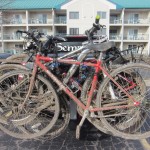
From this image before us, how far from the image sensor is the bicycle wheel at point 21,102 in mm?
3352

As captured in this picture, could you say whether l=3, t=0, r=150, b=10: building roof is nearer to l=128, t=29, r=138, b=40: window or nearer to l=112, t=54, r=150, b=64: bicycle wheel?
l=128, t=29, r=138, b=40: window

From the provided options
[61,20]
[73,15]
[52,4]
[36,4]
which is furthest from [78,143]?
[36,4]

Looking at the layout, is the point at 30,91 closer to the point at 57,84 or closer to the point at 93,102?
the point at 57,84

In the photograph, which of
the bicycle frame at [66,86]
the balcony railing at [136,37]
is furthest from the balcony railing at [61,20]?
the bicycle frame at [66,86]

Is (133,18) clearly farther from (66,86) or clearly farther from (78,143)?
(66,86)

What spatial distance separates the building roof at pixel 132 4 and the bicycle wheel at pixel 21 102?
3983 cm

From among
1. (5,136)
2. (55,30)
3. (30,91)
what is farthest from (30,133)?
(55,30)

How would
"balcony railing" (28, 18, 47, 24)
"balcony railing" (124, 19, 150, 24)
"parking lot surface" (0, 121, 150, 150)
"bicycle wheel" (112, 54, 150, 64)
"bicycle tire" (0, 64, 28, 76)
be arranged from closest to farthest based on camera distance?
"bicycle tire" (0, 64, 28, 76) < "parking lot surface" (0, 121, 150, 150) < "bicycle wheel" (112, 54, 150, 64) < "balcony railing" (124, 19, 150, 24) < "balcony railing" (28, 18, 47, 24)

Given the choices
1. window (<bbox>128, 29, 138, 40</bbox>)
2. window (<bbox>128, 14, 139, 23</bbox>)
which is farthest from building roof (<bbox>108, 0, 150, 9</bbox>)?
window (<bbox>128, 29, 138, 40</bbox>)

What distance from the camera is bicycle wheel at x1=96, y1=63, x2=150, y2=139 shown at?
3.25 meters

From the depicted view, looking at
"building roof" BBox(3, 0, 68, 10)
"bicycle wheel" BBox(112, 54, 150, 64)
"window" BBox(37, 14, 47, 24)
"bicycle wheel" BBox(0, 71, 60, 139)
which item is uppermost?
"building roof" BBox(3, 0, 68, 10)

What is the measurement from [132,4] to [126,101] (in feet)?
138

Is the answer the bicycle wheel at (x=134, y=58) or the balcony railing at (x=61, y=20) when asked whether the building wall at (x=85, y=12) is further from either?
the bicycle wheel at (x=134, y=58)

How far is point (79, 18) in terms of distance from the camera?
40.2 metres
